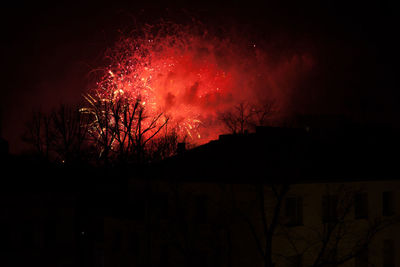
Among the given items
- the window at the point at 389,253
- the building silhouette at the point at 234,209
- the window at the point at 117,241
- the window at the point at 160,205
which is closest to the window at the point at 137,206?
the building silhouette at the point at 234,209

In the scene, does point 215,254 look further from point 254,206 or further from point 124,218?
point 124,218

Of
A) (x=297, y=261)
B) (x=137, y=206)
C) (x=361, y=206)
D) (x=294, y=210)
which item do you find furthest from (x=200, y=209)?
(x=361, y=206)

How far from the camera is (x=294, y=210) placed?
22031 mm

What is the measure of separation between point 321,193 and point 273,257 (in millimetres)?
4131

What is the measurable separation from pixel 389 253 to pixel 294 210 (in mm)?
7120

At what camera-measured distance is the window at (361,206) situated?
23695mm

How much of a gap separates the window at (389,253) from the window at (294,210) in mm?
6334

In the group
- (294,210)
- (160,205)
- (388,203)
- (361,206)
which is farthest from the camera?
(160,205)

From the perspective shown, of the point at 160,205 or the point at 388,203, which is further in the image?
the point at 160,205

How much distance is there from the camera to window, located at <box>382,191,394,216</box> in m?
24.7

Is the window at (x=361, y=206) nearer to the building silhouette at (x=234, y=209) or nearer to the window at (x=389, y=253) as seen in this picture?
the building silhouette at (x=234, y=209)

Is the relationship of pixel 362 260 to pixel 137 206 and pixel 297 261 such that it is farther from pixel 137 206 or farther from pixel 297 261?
pixel 137 206

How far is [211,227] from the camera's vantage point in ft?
72.2

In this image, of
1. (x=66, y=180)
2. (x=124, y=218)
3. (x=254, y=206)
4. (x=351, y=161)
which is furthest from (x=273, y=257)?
(x=66, y=180)
